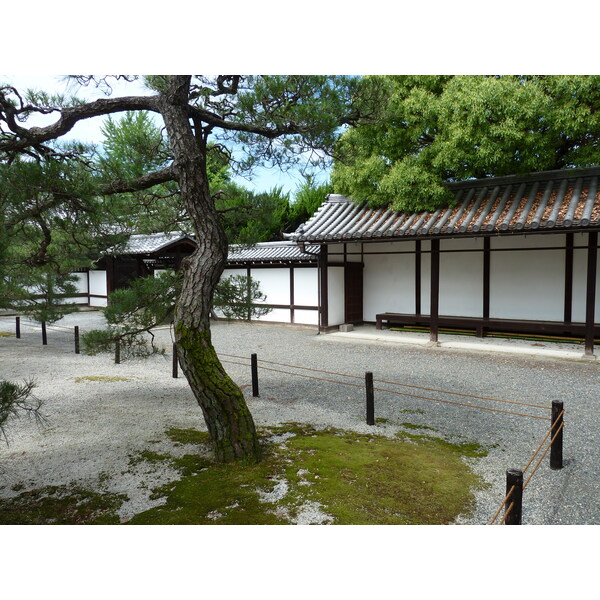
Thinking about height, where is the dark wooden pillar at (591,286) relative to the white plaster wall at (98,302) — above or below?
above

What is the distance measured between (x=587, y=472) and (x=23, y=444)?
5749 mm

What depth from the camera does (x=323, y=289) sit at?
12.4 metres

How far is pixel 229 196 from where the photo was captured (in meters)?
6.05

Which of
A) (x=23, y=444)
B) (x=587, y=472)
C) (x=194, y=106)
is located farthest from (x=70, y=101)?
(x=587, y=472)

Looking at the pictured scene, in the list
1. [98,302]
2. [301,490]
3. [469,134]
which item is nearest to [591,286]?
[469,134]

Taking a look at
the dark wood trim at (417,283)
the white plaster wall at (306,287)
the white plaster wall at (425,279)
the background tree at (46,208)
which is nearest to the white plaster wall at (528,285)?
the white plaster wall at (425,279)

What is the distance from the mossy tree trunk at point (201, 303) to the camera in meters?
4.09

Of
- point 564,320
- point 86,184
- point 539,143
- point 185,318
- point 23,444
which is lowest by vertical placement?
point 23,444

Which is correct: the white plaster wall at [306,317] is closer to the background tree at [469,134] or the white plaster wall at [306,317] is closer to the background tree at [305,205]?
the background tree at [469,134]

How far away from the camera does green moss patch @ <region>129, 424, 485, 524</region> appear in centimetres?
338

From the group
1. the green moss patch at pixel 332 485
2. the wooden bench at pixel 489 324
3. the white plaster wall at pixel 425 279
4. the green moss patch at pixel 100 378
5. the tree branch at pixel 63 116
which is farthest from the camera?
the white plaster wall at pixel 425 279

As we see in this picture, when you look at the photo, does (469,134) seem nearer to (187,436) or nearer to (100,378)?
(187,436)

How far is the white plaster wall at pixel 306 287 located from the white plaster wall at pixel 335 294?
1.06 m

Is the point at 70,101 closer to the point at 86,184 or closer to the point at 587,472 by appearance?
the point at 86,184
